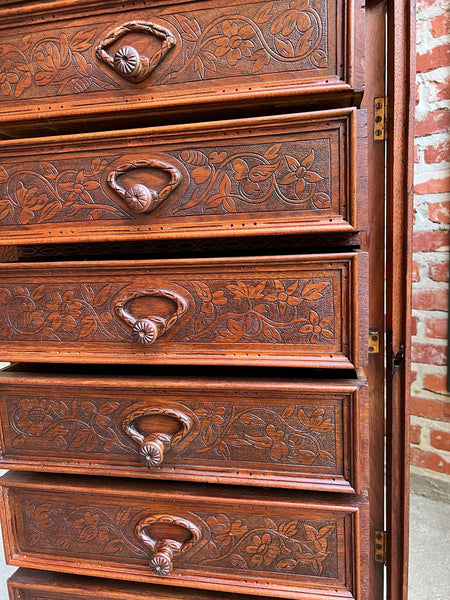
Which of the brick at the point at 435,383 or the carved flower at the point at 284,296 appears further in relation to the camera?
the brick at the point at 435,383

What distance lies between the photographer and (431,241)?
1065mm

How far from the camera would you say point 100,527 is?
67 cm

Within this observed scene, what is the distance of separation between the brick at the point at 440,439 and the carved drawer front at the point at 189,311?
749mm

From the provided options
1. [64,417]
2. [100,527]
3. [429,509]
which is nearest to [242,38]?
[64,417]

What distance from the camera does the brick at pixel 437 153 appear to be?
40.2 inches

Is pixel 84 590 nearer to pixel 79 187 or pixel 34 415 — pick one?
pixel 34 415

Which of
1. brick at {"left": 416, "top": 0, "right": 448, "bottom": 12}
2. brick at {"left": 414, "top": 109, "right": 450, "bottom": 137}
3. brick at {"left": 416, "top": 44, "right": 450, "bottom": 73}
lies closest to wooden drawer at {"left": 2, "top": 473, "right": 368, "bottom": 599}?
brick at {"left": 414, "top": 109, "right": 450, "bottom": 137}

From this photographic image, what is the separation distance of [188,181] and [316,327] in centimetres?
27

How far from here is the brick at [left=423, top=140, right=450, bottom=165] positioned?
1021 millimetres

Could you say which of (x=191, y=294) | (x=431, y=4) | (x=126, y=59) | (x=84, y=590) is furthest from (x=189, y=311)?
(x=431, y=4)

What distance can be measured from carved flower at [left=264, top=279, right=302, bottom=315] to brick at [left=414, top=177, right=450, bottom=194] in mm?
711

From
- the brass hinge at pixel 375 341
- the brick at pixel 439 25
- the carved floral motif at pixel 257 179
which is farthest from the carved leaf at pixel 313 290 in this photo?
the brick at pixel 439 25

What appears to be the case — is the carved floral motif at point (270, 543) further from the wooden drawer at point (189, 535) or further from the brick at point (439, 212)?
the brick at point (439, 212)

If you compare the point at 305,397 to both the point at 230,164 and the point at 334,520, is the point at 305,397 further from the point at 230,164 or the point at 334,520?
the point at 230,164
